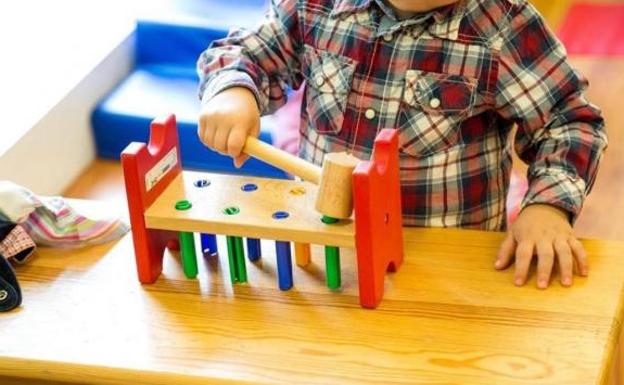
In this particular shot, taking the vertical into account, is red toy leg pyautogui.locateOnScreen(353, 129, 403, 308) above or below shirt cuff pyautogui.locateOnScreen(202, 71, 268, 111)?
below

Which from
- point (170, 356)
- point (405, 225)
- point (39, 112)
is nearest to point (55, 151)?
point (39, 112)

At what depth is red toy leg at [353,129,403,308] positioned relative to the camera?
775 millimetres

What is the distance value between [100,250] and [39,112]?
0.55 m

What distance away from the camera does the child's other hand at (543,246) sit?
2.83 feet

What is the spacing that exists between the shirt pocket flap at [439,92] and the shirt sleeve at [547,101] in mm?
29

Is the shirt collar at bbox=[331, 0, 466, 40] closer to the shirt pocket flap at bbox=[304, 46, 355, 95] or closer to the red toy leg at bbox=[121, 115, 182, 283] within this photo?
the shirt pocket flap at bbox=[304, 46, 355, 95]

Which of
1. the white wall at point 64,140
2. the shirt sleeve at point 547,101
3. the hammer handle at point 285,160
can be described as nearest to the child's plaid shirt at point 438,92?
the shirt sleeve at point 547,101

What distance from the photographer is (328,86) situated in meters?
1.01

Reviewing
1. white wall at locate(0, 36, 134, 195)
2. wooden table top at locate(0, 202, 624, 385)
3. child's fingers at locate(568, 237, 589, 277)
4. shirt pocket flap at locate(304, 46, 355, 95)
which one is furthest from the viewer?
white wall at locate(0, 36, 134, 195)

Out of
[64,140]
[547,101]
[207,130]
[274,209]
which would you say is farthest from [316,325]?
[64,140]

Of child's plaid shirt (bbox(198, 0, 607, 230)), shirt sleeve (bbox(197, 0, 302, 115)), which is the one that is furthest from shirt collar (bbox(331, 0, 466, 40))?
shirt sleeve (bbox(197, 0, 302, 115))

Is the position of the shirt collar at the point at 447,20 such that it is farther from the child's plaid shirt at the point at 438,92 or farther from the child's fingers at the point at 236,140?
the child's fingers at the point at 236,140

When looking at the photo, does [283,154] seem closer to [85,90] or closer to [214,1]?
[85,90]

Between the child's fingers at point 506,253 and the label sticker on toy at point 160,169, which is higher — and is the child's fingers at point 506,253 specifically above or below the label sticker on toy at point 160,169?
below
